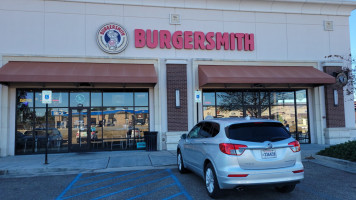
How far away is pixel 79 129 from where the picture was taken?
13.2 m

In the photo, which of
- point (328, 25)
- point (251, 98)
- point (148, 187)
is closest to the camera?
point (148, 187)

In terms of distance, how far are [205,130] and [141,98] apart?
8.08m

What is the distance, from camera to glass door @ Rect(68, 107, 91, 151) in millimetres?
13102

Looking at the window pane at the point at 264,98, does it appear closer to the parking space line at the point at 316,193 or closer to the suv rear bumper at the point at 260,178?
the parking space line at the point at 316,193

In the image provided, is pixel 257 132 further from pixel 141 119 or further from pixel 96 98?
pixel 96 98

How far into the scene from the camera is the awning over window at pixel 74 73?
11.2 metres

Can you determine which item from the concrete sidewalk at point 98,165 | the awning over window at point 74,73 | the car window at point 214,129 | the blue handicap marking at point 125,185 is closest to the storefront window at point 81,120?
the awning over window at point 74,73

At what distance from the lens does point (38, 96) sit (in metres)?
13.0

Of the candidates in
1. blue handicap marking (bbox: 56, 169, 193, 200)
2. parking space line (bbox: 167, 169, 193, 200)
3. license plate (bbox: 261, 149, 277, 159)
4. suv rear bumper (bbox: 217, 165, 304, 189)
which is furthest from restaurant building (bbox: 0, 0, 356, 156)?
suv rear bumper (bbox: 217, 165, 304, 189)

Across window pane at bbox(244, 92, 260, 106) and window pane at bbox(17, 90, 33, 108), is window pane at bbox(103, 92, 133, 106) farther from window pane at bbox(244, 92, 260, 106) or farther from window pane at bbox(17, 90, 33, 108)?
window pane at bbox(244, 92, 260, 106)

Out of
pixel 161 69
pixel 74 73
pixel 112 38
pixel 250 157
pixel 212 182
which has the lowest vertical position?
pixel 212 182

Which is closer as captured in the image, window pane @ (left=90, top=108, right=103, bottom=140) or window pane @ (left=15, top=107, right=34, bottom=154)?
window pane @ (left=15, top=107, right=34, bottom=154)

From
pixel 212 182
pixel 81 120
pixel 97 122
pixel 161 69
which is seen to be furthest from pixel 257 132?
pixel 81 120

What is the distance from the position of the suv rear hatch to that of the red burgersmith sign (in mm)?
9300
